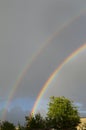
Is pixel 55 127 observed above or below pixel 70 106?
below

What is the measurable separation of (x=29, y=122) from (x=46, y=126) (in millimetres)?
3884

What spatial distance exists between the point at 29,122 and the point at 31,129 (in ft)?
4.95

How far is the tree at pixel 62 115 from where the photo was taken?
56.5 metres

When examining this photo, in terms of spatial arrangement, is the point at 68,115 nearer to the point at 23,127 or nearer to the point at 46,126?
the point at 46,126

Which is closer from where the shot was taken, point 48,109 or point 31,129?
point 31,129

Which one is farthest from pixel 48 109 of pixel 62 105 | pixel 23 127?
pixel 23 127

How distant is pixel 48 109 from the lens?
59.7m

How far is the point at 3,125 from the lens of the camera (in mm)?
57594

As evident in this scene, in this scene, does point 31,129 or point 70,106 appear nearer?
point 31,129

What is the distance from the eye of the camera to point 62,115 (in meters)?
56.5

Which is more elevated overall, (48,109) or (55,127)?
(48,109)

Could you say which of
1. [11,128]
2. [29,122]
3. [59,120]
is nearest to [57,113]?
[59,120]

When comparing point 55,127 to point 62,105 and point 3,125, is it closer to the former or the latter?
point 62,105

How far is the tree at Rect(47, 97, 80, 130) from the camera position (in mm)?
56531
